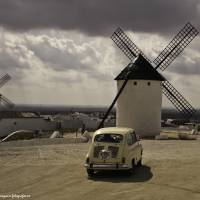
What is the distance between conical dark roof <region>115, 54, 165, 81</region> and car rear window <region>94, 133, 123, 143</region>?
20.5m

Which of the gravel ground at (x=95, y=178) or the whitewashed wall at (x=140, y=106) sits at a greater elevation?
the whitewashed wall at (x=140, y=106)

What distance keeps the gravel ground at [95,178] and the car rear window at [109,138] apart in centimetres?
137

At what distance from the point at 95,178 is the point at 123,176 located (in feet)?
3.55

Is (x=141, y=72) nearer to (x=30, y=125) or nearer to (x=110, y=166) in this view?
(x=30, y=125)

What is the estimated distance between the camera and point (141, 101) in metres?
38.9

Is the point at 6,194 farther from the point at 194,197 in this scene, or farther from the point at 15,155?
the point at 15,155

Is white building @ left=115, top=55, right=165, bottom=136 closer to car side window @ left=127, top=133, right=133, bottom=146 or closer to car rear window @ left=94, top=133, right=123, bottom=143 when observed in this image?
car side window @ left=127, top=133, right=133, bottom=146

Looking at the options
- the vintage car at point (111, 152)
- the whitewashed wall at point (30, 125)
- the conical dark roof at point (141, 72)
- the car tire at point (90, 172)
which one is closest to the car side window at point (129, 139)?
the vintage car at point (111, 152)

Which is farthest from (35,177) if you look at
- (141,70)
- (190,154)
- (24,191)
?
(141,70)

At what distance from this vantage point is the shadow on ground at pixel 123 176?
17.8 meters

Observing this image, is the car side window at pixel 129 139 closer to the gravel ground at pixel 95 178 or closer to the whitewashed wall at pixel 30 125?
the gravel ground at pixel 95 178

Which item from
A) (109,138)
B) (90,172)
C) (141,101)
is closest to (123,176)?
(90,172)

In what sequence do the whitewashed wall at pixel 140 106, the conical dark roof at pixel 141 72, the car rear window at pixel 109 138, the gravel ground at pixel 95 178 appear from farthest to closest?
the conical dark roof at pixel 141 72
the whitewashed wall at pixel 140 106
the car rear window at pixel 109 138
the gravel ground at pixel 95 178

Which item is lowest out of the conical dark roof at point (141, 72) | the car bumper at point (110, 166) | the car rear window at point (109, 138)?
the car bumper at point (110, 166)
